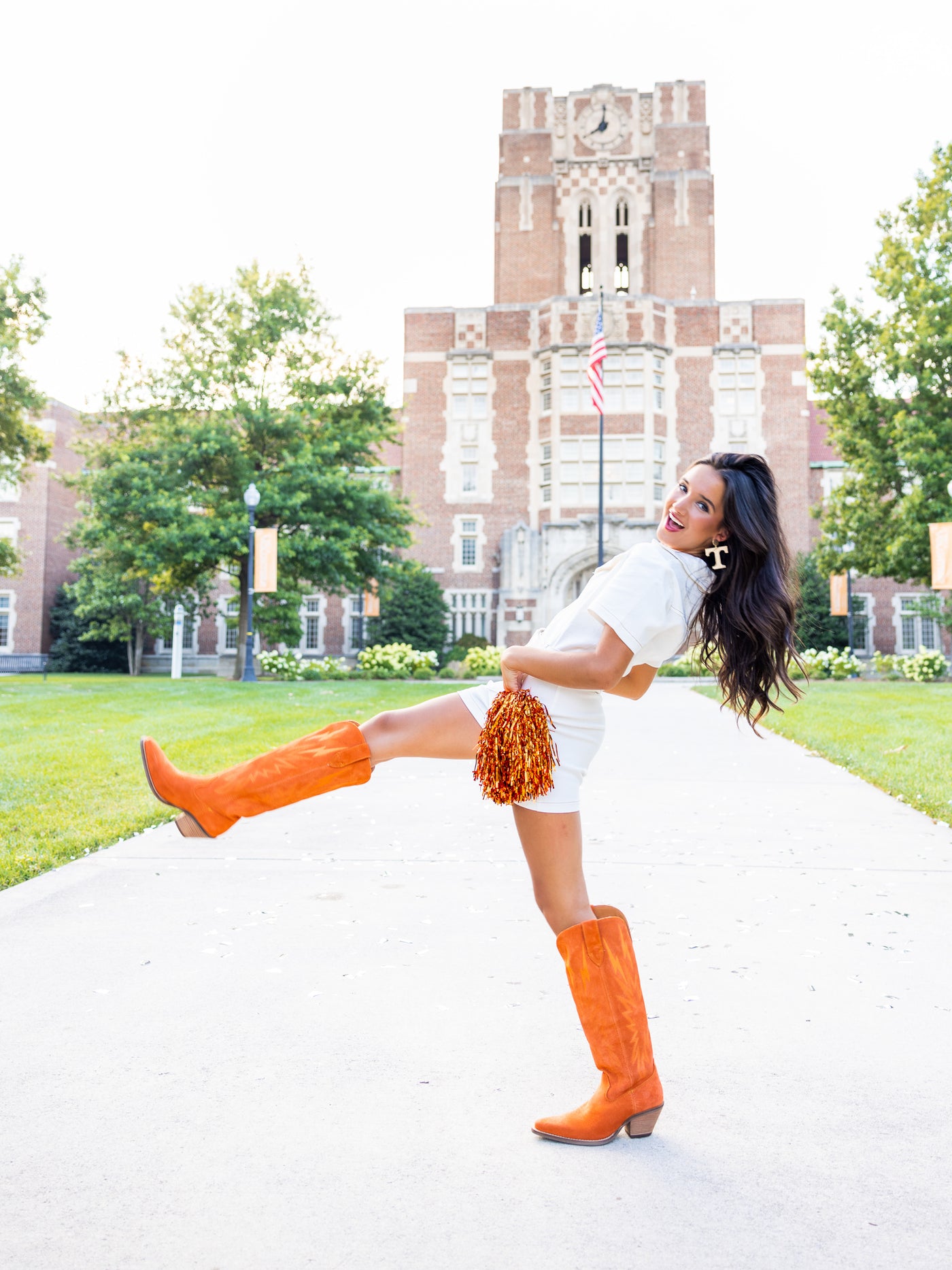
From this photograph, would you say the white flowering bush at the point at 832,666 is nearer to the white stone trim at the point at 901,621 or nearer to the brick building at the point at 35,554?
the white stone trim at the point at 901,621

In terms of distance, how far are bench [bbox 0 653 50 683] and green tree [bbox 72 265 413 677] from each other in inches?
525

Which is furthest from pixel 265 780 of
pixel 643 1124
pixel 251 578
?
pixel 251 578

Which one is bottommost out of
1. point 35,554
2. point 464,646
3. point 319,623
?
point 464,646

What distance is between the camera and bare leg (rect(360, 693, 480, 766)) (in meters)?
2.62

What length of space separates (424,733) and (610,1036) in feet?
2.79

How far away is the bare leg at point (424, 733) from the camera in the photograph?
262 cm

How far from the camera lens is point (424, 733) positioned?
2635mm

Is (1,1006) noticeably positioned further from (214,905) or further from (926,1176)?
(926,1176)

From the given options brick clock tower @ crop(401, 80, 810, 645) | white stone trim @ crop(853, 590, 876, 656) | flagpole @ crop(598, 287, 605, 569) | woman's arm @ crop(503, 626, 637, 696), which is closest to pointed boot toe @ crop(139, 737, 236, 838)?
woman's arm @ crop(503, 626, 637, 696)

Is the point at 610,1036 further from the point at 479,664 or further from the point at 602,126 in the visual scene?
the point at 602,126

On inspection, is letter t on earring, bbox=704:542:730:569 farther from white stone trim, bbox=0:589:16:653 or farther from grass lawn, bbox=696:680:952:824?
white stone trim, bbox=0:589:16:653

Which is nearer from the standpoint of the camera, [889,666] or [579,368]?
[889,666]

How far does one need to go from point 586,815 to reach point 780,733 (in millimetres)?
6544

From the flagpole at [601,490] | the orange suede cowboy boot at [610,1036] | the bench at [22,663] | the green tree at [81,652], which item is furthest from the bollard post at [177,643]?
the orange suede cowboy boot at [610,1036]
